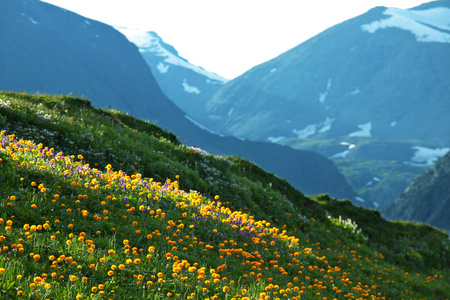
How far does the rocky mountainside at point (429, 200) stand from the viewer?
13275 cm

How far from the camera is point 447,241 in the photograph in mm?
22484

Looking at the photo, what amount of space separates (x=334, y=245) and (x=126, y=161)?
918 cm

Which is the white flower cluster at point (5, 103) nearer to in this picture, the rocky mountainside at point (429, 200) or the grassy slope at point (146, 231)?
the grassy slope at point (146, 231)

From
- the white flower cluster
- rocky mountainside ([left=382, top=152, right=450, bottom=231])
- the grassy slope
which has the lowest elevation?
the grassy slope

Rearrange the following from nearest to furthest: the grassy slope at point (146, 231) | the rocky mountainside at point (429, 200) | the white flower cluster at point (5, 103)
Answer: the grassy slope at point (146, 231) < the white flower cluster at point (5, 103) < the rocky mountainside at point (429, 200)

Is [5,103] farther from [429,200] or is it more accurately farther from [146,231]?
[429,200]

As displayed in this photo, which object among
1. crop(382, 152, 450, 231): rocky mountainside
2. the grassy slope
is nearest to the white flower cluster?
the grassy slope

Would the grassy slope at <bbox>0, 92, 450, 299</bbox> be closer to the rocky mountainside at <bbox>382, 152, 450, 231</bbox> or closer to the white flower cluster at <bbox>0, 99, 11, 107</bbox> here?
the white flower cluster at <bbox>0, 99, 11, 107</bbox>

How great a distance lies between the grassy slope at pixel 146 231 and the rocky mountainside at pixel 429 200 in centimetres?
13291

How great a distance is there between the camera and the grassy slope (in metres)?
5.71

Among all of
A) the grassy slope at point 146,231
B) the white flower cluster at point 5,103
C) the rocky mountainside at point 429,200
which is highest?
the rocky mountainside at point 429,200

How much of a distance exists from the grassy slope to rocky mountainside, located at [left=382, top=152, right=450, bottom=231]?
436 feet

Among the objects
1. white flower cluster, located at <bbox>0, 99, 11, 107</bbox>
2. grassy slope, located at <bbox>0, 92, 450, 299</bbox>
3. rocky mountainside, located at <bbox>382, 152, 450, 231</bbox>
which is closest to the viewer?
grassy slope, located at <bbox>0, 92, 450, 299</bbox>

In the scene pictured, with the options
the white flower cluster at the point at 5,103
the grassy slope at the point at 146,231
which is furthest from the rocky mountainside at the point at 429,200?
the white flower cluster at the point at 5,103
